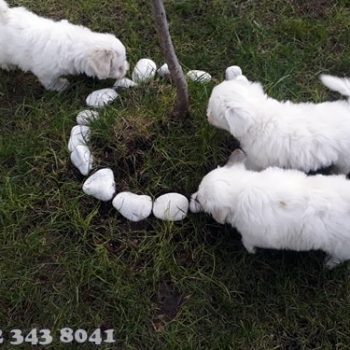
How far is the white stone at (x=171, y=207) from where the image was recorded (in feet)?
9.02

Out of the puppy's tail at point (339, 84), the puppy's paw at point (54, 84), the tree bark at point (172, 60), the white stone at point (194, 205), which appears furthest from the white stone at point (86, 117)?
the puppy's tail at point (339, 84)

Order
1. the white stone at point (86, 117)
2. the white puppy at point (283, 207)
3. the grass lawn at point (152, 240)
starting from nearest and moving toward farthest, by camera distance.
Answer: the white puppy at point (283, 207) → the grass lawn at point (152, 240) → the white stone at point (86, 117)

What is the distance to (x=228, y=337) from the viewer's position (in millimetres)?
2504

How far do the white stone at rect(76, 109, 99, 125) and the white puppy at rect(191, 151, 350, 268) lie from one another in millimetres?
919

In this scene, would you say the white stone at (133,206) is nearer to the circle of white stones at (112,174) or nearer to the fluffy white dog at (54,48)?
the circle of white stones at (112,174)

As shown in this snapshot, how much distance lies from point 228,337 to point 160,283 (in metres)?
0.45

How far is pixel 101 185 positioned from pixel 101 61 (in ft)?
2.72

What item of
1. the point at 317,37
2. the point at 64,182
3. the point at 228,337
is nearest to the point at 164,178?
the point at 64,182

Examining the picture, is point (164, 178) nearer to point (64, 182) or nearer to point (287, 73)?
point (64, 182)

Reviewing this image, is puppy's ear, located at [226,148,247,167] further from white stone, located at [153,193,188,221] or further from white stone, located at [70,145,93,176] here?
white stone, located at [70,145,93,176]


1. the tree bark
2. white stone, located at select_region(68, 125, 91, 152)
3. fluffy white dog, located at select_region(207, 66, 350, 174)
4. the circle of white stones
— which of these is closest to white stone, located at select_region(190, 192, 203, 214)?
the circle of white stones

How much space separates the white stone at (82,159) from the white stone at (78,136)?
45 mm

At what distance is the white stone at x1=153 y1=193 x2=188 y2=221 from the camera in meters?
2.75

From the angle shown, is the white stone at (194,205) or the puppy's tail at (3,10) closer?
the white stone at (194,205)
